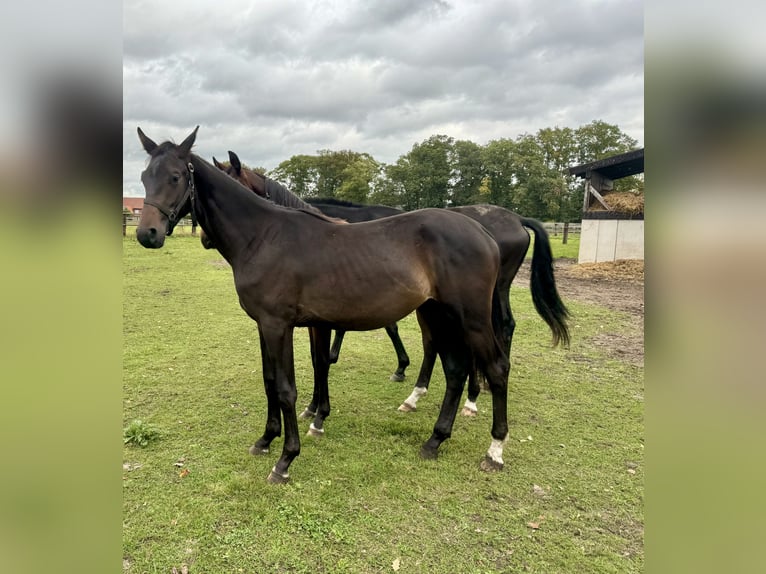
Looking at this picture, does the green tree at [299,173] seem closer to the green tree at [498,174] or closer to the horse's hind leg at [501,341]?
the green tree at [498,174]

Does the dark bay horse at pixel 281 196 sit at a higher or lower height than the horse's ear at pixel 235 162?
lower

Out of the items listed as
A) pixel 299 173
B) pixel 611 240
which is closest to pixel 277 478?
pixel 611 240

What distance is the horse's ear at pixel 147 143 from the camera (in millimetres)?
2723

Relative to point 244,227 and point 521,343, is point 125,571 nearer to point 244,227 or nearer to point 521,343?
point 244,227

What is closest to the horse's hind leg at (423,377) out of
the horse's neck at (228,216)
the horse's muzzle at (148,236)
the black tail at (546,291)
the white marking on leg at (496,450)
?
the white marking on leg at (496,450)

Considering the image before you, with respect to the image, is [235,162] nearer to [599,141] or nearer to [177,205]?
[177,205]

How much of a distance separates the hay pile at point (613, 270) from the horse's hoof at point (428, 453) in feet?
34.0

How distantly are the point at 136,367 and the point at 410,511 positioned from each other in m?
3.88

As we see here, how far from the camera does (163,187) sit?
104 inches

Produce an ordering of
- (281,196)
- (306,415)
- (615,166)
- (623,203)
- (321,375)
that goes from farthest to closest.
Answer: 1. (615,166)
2. (623,203)
3. (281,196)
4. (306,415)
5. (321,375)

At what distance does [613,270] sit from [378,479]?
465 inches

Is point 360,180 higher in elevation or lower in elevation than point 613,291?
higher
